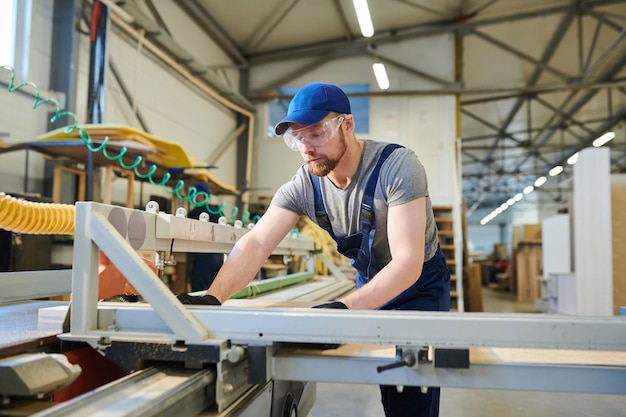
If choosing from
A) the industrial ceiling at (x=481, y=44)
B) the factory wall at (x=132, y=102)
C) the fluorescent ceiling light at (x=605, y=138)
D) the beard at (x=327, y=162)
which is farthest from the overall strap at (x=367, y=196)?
the fluorescent ceiling light at (x=605, y=138)

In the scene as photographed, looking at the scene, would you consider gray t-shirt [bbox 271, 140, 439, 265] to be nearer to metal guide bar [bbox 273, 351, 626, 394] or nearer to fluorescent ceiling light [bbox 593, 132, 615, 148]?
metal guide bar [bbox 273, 351, 626, 394]

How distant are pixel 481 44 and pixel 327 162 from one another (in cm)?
A: 728

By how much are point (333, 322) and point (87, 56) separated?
4.25 m

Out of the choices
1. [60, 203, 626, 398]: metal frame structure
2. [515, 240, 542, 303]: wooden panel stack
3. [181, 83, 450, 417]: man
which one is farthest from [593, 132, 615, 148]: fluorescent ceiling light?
[60, 203, 626, 398]: metal frame structure

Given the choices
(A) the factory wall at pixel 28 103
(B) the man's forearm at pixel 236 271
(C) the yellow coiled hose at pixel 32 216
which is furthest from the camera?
(A) the factory wall at pixel 28 103

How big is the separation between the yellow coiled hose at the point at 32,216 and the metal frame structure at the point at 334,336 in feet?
0.93

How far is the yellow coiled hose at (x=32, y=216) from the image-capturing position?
3.76ft

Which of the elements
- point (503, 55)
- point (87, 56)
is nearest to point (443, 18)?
point (503, 55)

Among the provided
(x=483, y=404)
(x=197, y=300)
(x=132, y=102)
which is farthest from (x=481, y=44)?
(x=197, y=300)

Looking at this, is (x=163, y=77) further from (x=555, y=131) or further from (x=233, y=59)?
(x=555, y=131)

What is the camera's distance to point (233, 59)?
25.3 ft

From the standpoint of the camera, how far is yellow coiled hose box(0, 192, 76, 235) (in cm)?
115

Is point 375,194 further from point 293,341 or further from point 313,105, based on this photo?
point 293,341

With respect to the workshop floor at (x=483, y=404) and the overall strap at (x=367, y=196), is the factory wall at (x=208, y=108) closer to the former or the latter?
the workshop floor at (x=483, y=404)
